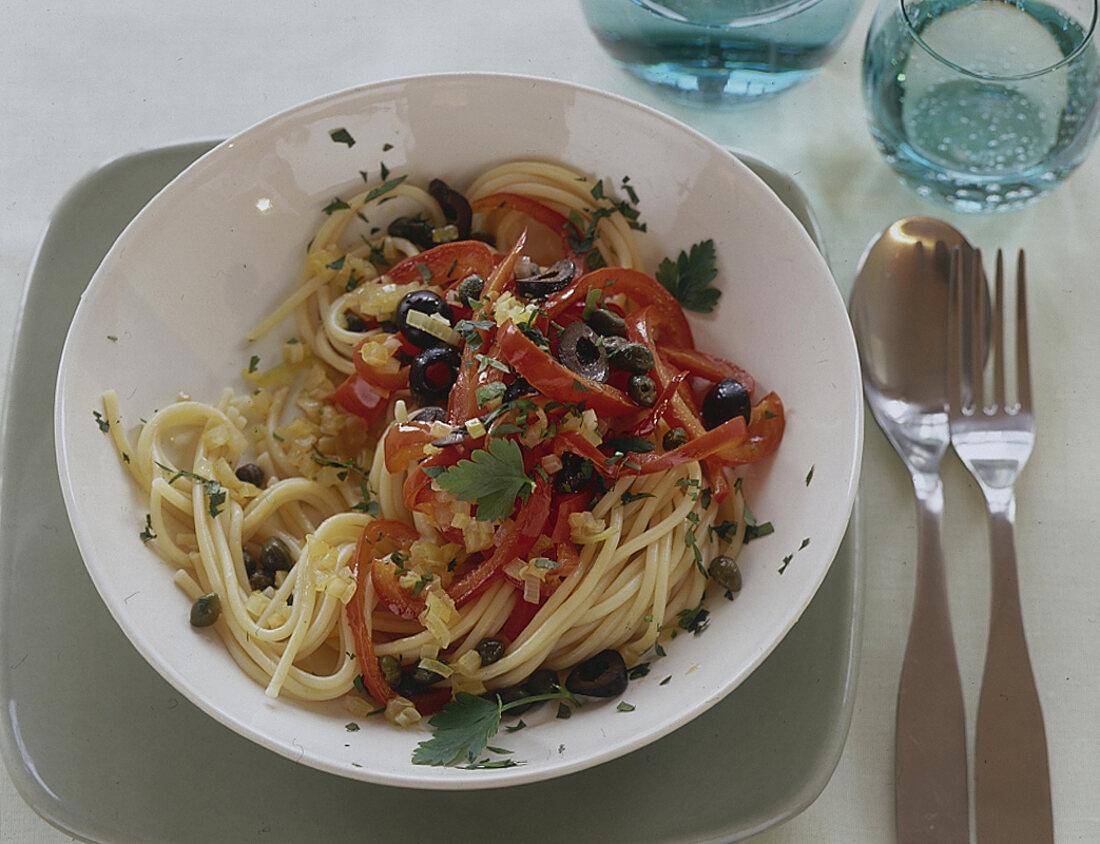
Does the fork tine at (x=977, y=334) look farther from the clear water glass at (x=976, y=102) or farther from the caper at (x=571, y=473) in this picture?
the caper at (x=571, y=473)

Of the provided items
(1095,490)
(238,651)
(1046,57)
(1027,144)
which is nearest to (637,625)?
(238,651)

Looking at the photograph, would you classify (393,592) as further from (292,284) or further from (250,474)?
(292,284)

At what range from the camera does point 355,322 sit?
2.87 meters

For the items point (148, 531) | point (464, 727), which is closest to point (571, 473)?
point (464, 727)

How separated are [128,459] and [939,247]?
2286mm

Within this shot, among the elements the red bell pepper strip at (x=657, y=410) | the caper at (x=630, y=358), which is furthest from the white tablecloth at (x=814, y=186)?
the caper at (x=630, y=358)

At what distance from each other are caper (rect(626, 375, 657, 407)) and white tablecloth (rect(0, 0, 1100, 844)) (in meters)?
0.81

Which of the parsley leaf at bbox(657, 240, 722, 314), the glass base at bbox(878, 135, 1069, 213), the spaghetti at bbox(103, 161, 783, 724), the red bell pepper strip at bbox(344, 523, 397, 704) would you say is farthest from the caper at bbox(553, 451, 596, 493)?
the glass base at bbox(878, 135, 1069, 213)

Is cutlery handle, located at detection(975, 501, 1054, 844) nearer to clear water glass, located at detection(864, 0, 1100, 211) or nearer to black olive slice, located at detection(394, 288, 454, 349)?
clear water glass, located at detection(864, 0, 1100, 211)

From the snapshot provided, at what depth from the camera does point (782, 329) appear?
8.60 feet

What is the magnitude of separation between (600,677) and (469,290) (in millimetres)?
982

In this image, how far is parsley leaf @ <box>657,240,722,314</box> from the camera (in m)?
2.77

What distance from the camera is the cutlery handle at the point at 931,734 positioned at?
2.48m

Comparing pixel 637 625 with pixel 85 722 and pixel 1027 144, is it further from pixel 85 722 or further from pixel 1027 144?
pixel 1027 144
